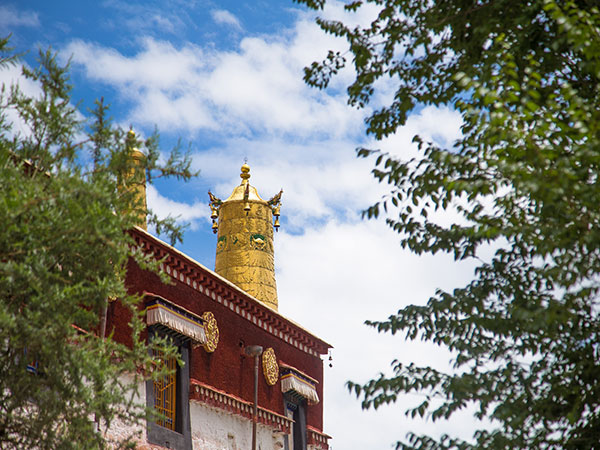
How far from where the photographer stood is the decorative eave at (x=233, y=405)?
1723 centimetres

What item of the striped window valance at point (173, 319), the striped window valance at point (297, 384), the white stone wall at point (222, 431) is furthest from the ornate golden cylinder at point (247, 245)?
the striped window valance at point (173, 319)

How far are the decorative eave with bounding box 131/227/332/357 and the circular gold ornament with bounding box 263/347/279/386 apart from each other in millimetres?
592

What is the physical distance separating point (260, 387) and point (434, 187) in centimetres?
1358

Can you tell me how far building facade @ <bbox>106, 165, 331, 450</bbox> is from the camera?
53.4 feet

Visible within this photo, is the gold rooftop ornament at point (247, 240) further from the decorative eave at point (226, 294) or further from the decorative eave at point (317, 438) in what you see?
the decorative eave at point (317, 438)

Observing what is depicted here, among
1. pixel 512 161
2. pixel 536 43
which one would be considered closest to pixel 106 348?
pixel 512 161

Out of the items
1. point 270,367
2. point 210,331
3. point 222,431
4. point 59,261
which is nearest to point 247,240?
point 270,367

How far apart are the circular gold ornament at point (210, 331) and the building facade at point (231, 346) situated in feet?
0.07

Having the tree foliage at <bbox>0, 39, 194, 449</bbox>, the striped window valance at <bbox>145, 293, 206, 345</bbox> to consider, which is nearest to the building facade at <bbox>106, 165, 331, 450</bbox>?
the striped window valance at <bbox>145, 293, 206, 345</bbox>

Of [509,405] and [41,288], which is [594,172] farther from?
[41,288]

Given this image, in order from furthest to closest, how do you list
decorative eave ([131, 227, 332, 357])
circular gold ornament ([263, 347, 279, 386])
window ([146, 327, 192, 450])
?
circular gold ornament ([263, 347, 279, 386]) → decorative eave ([131, 227, 332, 357]) → window ([146, 327, 192, 450])

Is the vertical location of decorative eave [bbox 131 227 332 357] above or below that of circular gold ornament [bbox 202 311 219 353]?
above

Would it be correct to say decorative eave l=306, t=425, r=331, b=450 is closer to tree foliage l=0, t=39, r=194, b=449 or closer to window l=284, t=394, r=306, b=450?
window l=284, t=394, r=306, b=450

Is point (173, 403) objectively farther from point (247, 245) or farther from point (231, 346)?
point (247, 245)
